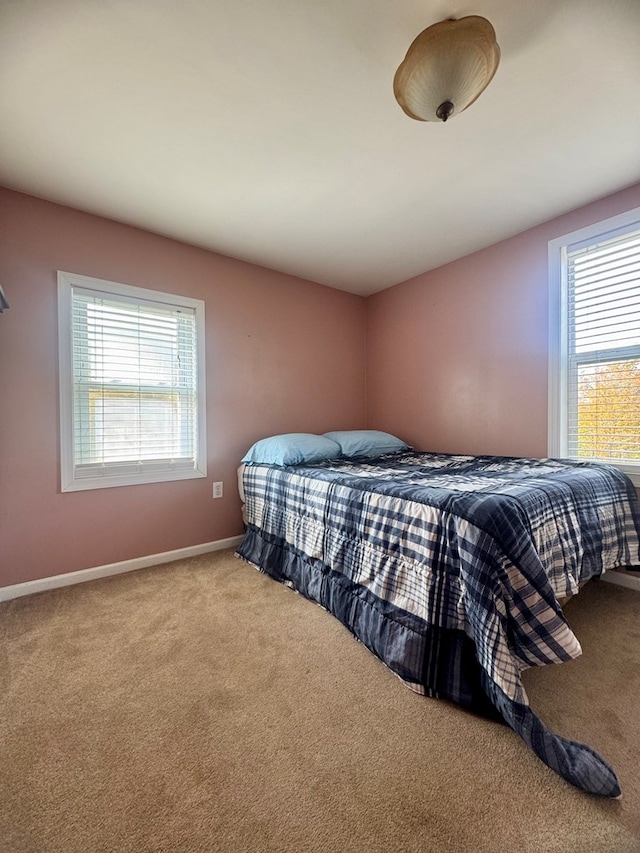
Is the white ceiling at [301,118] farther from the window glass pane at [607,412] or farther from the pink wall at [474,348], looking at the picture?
the window glass pane at [607,412]

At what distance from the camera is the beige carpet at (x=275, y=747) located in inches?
33.2

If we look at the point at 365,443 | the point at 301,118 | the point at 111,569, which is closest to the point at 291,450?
the point at 365,443

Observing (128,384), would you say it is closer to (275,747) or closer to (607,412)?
(275,747)

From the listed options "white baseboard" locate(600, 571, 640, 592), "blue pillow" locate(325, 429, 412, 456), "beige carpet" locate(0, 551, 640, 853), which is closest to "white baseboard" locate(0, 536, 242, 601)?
"beige carpet" locate(0, 551, 640, 853)

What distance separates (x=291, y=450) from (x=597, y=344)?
2083mm

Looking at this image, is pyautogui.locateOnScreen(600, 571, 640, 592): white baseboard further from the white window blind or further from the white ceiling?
the white ceiling

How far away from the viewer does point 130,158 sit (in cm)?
179

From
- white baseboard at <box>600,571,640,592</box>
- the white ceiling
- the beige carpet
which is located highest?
the white ceiling

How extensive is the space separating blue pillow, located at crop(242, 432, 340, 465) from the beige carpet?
3.42 feet

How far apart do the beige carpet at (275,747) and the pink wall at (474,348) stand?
56.0 inches

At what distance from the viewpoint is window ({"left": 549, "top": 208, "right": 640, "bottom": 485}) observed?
2111 mm

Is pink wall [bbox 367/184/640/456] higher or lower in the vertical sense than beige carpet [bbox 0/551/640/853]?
higher

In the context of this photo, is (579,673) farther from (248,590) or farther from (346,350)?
(346,350)

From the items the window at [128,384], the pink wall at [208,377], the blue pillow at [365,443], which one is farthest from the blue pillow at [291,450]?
the window at [128,384]
